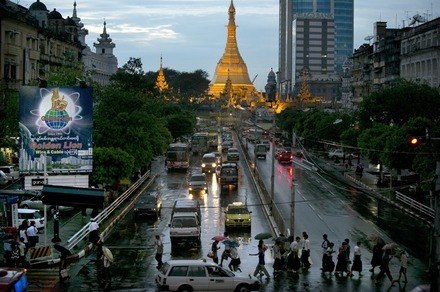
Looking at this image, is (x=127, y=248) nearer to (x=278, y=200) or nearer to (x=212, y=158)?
(x=278, y=200)

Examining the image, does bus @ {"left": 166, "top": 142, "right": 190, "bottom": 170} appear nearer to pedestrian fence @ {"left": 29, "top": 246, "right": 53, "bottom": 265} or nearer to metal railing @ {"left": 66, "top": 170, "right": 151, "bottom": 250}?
metal railing @ {"left": 66, "top": 170, "right": 151, "bottom": 250}

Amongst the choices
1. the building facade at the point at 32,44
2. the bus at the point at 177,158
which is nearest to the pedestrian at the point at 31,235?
the building facade at the point at 32,44

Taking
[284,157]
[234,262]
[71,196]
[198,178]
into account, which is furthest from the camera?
[284,157]

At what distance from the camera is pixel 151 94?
11356 cm

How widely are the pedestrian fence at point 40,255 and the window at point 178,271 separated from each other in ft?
23.5

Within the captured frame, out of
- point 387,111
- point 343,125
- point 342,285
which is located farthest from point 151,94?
point 342,285

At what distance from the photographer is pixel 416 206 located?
4922 centimetres

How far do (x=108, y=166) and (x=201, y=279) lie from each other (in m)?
27.0

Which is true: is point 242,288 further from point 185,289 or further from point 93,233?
point 93,233

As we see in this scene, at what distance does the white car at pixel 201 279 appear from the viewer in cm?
2567

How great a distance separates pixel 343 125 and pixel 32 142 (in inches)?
2494

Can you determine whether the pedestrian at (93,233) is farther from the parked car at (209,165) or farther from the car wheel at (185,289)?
the parked car at (209,165)

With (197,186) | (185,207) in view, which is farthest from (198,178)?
(185,207)

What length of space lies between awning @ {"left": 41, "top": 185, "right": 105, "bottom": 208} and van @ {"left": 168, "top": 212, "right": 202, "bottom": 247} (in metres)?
3.63
